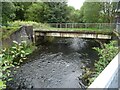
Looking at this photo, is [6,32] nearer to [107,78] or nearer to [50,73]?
[50,73]

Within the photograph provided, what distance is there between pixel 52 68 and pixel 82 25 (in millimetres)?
13925

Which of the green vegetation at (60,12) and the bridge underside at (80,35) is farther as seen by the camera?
the green vegetation at (60,12)

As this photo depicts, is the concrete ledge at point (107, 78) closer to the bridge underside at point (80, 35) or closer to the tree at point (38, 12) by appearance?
the bridge underside at point (80, 35)

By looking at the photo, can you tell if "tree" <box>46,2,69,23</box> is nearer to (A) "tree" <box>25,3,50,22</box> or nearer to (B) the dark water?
(A) "tree" <box>25,3,50,22</box>

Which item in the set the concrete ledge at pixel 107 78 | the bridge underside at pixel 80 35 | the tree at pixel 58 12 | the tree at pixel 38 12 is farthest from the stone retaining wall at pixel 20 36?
the concrete ledge at pixel 107 78

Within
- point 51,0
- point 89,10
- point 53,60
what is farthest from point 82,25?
point 53,60

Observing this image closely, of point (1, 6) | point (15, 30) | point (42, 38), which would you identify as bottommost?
point (42, 38)

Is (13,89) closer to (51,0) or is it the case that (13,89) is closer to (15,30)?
(15,30)

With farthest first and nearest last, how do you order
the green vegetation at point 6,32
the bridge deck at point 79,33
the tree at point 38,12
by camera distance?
the tree at point 38,12 < the bridge deck at point 79,33 < the green vegetation at point 6,32

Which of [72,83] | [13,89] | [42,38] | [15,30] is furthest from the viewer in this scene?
[42,38]

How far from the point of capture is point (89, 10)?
1032 inches

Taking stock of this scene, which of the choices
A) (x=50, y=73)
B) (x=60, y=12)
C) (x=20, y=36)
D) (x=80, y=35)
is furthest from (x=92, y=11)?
(x=50, y=73)

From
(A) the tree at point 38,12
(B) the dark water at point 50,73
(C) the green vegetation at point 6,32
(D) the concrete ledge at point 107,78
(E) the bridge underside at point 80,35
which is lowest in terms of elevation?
(B) the dark water at point 50,73

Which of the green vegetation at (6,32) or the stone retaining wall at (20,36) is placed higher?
the green vegetation at (6,32)
